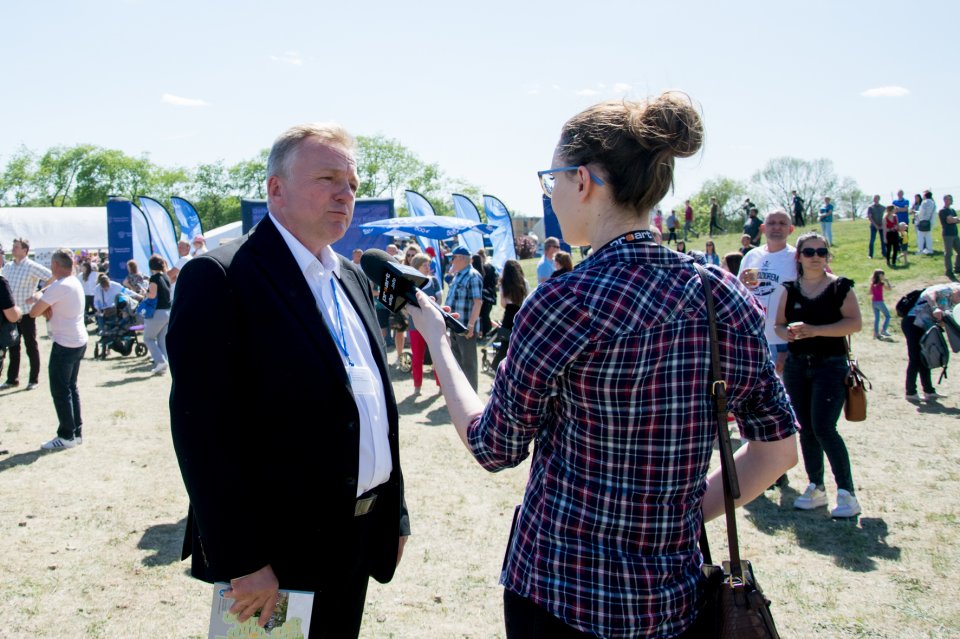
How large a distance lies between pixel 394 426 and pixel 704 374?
43.6 inches

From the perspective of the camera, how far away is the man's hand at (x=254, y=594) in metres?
1.78

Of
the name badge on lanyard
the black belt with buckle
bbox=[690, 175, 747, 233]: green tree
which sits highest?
bbox=[690, 175, 747, 233]: green tree

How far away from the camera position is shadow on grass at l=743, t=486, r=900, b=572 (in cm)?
457

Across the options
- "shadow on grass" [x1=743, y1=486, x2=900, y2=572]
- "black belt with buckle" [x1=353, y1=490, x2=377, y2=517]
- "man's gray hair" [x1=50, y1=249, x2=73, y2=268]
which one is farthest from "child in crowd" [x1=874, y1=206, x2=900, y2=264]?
"black belt with buckle" [x1=353, y1=490, x2=377, y2=517]

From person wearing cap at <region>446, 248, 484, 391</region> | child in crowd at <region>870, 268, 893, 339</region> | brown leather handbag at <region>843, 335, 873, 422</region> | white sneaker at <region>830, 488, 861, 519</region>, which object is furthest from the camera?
child in crowd at <region>870, 268, 893, 339</region>

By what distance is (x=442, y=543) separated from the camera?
16.1 ft

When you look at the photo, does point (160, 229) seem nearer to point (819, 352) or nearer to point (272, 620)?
point (819, 352)

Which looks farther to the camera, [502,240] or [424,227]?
[502,240]

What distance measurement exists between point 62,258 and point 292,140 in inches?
257

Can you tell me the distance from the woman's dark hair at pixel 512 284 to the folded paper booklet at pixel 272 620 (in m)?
6.81

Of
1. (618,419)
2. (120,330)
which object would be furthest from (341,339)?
(120,330)

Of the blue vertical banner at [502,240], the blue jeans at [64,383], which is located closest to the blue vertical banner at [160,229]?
the blue vertical banner at [502,240]

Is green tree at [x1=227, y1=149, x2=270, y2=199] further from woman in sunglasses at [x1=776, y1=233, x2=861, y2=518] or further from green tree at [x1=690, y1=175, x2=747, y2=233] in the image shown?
woman in sunglasses at [x1=776, y1=233, x2=861, y2=518]

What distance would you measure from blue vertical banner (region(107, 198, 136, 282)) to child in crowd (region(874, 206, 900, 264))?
2148cm
